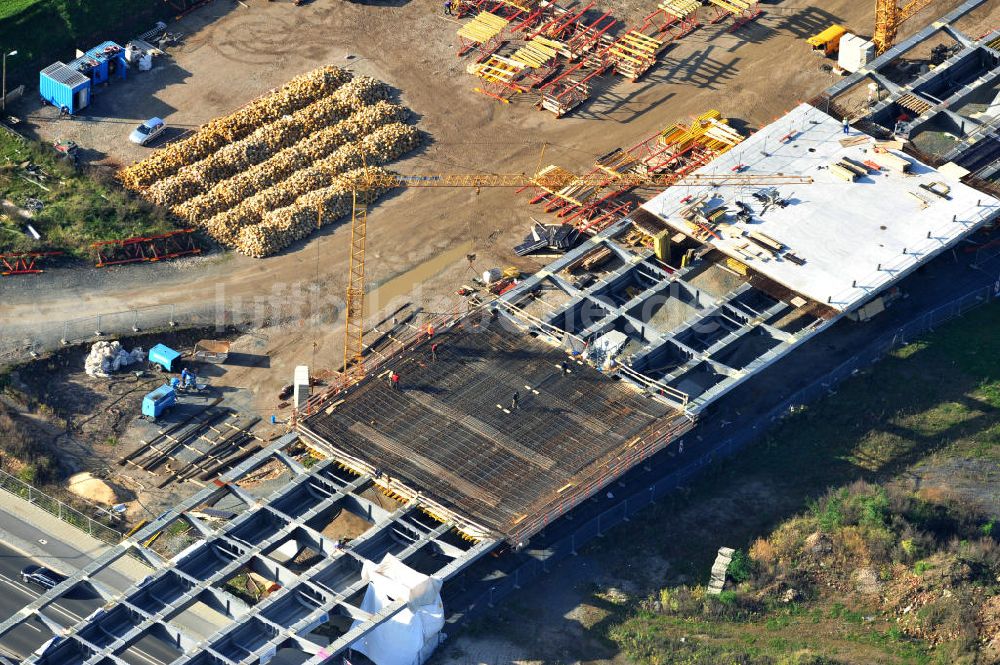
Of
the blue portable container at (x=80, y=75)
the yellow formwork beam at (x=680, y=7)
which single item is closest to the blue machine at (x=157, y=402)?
the blue portable container at (x=80, y=75)

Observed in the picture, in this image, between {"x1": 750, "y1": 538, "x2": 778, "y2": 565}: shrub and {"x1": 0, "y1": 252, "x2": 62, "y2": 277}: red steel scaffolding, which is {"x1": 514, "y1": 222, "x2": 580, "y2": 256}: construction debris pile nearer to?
{"x1": 750, "y1": 538, "x2": 778, "y2": 565}: shrub

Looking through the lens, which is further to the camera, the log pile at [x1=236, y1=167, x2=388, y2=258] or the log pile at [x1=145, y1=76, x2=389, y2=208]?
the log pile at [x1=145, y1=76, x2=389, y2=208]

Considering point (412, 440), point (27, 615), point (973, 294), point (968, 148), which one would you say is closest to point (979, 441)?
point (973, 294)

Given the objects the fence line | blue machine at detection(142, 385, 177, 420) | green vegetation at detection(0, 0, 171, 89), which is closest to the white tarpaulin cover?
the fence line

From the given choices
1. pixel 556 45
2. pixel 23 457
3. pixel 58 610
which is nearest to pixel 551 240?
pixel 556 45

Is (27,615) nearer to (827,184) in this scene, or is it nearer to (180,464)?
(180,464)

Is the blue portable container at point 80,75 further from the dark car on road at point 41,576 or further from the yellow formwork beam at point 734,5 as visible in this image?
the yellow formwork beam at point 734,5
